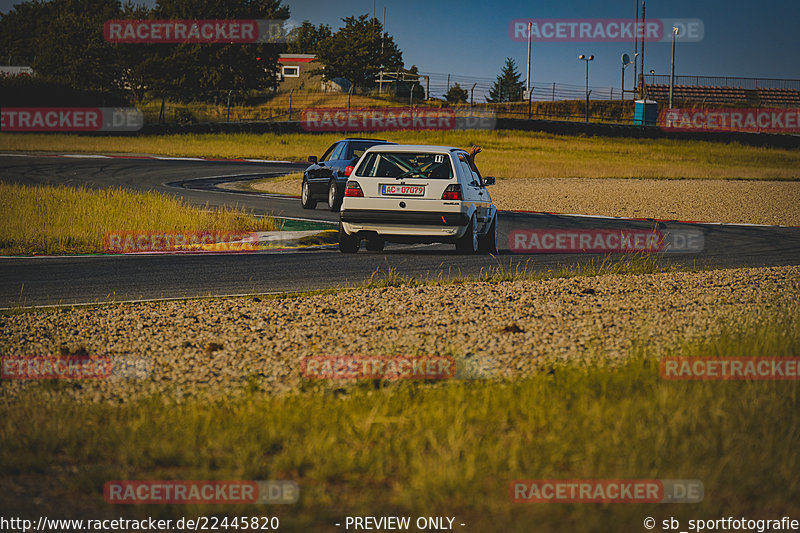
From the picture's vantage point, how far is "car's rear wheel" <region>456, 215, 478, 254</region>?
12.7 metres

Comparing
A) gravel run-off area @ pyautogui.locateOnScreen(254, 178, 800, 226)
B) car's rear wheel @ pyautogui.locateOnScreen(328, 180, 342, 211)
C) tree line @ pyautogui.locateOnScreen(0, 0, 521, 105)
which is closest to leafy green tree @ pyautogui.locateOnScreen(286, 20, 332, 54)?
tree line @ pyautogui.locateOnScreen(0, 0, 521, 105)

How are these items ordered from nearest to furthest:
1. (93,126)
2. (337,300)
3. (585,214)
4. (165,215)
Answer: (337,300) → (165,215) → (585,214) → (93,126)

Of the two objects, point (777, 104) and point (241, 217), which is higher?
point (777, 104)

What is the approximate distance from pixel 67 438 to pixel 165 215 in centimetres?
1222

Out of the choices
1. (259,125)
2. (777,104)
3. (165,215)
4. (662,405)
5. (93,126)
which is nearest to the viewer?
(662,405)

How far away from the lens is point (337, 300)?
30.4 feet

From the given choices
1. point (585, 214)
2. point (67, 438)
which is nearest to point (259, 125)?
point (585, 214)

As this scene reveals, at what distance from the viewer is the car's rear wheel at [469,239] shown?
1269 cm

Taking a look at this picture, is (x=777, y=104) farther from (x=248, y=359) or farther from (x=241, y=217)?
(x=248, y=359)

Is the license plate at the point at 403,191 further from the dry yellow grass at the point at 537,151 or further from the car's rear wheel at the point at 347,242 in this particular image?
the dry yellow grass at the point at 537,151

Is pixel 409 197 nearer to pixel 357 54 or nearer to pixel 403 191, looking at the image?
pixel 403 191

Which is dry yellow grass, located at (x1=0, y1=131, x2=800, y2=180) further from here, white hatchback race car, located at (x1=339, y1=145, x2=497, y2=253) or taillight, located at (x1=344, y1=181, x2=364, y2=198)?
taillight, located at (x1=344, y1=181, x2=364, y2=198)

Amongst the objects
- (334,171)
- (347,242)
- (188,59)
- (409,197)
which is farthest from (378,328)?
(188,59)

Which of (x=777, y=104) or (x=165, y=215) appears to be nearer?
(x=165, y=215)
